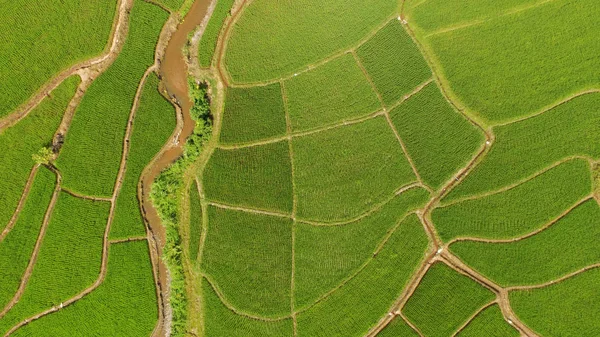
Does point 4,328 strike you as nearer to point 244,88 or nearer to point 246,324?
point 246,324

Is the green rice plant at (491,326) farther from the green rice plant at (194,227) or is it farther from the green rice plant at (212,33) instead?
the green rice plant at (212,33)

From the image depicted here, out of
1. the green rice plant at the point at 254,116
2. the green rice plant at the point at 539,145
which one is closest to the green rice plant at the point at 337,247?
the green rice plant at the point at 539,145

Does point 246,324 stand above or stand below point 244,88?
below

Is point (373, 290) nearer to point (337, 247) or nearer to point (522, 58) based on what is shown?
point (337, 247)

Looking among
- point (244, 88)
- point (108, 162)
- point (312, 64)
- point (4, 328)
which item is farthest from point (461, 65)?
point (4, 328)

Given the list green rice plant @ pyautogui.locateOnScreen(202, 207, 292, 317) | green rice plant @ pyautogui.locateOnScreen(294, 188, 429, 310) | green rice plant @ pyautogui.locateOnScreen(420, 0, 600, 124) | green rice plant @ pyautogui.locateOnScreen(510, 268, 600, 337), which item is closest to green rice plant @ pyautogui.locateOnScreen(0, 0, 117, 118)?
green rice plant @ pyautogui.locateOnScreen(202, 207, 292, 317)

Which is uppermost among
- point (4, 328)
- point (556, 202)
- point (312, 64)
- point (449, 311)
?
point (312, 64)
